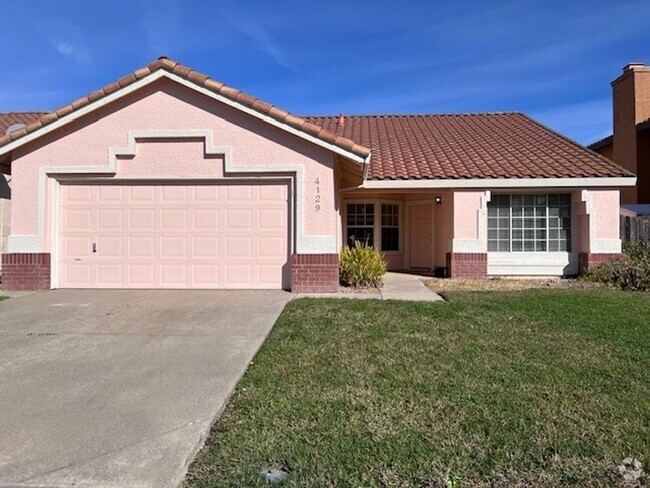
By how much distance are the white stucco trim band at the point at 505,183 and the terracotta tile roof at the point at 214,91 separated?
2.78 m

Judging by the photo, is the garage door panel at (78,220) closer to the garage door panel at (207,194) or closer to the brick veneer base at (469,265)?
the garage door panel at (207,194)

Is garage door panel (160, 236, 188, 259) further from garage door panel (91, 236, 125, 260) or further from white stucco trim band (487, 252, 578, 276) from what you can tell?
white stucco trim band (487, 252, 578, 276)

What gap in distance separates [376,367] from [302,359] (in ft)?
2.72

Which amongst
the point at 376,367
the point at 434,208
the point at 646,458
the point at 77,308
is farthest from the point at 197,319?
the point at 434,208

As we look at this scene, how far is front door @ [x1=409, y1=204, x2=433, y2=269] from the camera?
49.7 feet

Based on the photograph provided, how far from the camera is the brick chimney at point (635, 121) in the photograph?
70.5 feet

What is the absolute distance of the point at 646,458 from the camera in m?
3.30

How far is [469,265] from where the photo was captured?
1297 centimetres

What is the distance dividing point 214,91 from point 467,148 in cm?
828

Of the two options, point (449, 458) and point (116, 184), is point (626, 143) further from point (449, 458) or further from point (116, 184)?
point (449, 458)

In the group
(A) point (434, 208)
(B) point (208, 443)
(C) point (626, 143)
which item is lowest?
(B) point (208, 443)

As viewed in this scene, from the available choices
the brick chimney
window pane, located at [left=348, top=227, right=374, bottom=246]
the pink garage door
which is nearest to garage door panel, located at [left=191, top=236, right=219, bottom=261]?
the pink garage door

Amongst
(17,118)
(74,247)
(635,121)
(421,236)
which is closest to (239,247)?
(74,247)

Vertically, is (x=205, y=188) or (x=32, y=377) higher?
(x=205, y=188)
